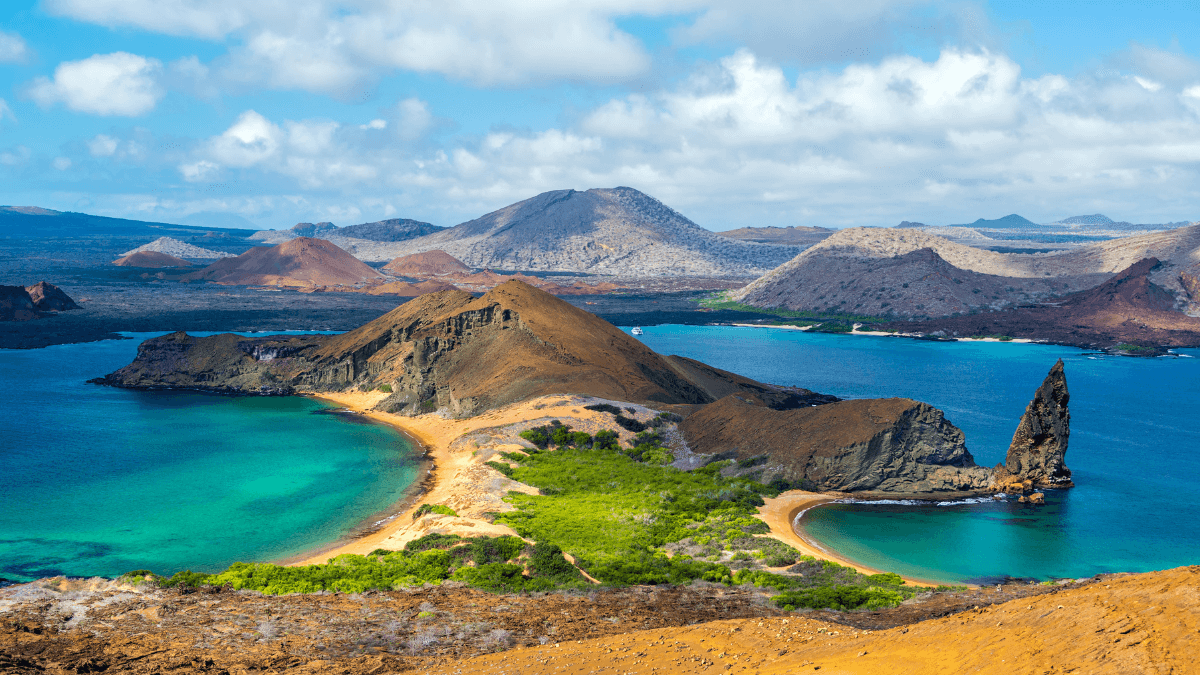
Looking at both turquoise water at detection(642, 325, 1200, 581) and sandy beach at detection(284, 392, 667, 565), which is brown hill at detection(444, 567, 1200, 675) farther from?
turquoise water at detection(642, 325, 1200, 581)

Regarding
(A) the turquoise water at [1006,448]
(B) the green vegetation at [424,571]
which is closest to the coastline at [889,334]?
(A) the turquoise water at [1006,448]

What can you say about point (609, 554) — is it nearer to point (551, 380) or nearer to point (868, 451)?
point (868, 451)

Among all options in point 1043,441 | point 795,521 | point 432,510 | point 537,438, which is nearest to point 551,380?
point 537,438

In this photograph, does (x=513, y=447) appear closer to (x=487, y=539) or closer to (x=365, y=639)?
(x=487, y=539)

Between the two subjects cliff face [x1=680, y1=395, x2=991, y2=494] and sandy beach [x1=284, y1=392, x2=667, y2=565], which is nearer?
sandy beach [x1=284, y1=392, x2=667, y2=565]

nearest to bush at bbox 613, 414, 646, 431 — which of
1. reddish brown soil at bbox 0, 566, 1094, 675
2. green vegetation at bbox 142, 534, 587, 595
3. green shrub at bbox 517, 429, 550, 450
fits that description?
green shrub at bbox 517, 429, 550, 450

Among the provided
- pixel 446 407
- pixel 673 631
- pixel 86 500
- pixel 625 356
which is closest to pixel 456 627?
pixel 673 631
